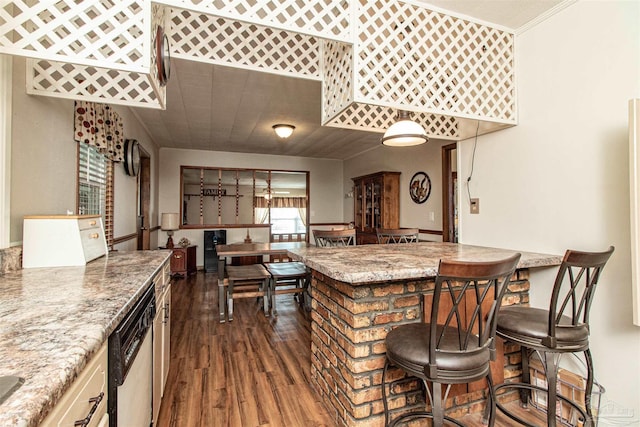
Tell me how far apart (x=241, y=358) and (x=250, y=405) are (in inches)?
25.2

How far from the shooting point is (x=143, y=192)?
4824mm

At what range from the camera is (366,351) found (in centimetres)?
154

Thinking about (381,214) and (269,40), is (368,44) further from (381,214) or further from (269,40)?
(381,214)

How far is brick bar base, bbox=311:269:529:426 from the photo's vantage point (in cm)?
153

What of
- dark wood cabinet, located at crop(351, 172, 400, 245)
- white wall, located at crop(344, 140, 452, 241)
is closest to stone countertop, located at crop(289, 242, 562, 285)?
white wall, located at crop(344, 140, 452, 241)

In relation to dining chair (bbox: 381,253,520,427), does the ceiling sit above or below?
above

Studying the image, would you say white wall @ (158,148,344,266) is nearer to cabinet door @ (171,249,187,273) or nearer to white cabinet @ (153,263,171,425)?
cabinet door @ (171,249,187,273)

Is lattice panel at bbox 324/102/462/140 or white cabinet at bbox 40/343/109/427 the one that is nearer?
white cabinet at bbox 40/343/109/427

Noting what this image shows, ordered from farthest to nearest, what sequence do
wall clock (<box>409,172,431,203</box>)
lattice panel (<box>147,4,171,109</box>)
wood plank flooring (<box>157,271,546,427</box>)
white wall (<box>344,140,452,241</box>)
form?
wall clock (<box>409,172,431,203</box>), white wall (<box>344,140,452,241</box>), wood plank flooring (<box>157,271,546,427</box>), lattice panel (<box>147,4,171,109</box>)

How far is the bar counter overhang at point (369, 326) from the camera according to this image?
1.51 m

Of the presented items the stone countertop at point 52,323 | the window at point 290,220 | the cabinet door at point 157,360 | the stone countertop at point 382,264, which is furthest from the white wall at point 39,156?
the window at point 290,220

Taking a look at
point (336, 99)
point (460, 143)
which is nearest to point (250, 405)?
point (336, 99)

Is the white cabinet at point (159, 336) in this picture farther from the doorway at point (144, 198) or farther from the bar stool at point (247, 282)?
the doorway at point (144, 198)

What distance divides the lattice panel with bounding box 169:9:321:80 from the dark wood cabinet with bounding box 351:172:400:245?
129 inches
